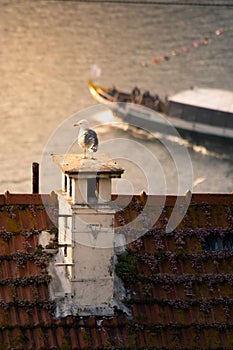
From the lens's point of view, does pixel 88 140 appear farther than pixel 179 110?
No

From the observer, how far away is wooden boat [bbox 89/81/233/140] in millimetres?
70500

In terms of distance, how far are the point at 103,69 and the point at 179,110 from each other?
14342mm

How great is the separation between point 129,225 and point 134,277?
1043mm

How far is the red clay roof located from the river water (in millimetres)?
29770

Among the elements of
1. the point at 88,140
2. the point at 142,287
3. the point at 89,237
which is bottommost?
the point at 142,287

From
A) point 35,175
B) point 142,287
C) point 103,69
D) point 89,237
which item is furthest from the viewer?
point 103,69

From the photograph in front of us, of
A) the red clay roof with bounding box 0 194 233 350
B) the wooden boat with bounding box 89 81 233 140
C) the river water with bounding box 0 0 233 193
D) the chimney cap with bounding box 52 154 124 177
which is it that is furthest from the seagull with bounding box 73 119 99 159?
the wooden boat with bounding box 89 81 233 140

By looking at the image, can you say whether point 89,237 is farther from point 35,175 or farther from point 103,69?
point 103,69

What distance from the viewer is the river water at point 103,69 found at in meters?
60.2

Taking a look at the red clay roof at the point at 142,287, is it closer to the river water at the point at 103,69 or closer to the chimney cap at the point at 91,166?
the chimney cap at the point at 91,166

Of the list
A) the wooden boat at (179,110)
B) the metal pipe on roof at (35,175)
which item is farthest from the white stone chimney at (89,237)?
the wooden boat at (179,110)

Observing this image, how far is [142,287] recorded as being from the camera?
697 inches

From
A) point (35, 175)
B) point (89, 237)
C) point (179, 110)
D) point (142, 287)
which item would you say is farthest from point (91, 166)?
point (179, 110)

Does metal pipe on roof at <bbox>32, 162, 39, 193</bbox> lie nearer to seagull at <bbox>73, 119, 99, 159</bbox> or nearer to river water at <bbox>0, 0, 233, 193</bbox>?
seagull at <bbox>73, 119, 99, 159</bbox>
